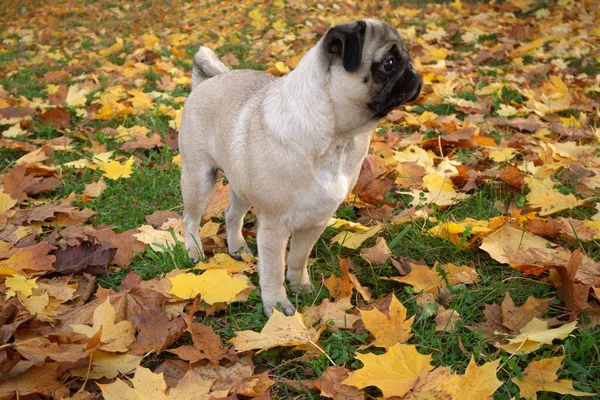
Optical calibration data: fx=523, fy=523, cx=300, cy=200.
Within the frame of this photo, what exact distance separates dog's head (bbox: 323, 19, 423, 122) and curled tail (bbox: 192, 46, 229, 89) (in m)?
1.46

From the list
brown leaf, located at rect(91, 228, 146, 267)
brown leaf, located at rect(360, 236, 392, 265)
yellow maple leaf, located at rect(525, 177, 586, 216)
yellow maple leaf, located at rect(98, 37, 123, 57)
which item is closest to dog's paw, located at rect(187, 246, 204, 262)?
brown leaf, located at rect(91, 228, 146, 267)

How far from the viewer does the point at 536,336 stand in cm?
217

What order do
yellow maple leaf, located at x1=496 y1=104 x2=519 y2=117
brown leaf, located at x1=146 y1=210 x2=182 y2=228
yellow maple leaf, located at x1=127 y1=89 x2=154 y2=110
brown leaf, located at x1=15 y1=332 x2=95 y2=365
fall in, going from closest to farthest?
brown leaf, located at x1=15 y1=332 x2=95 y2=365, brown leaf, located at x1=146 y1=210 x2=182 y2=228, yellow maple leaf, located at x1=496 y1=104 x2=519 y2=117, yellow maple leaf, located at x1=127 y1=89 x2=154 y2=110

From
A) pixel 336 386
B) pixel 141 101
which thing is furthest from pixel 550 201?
pixel 141 101

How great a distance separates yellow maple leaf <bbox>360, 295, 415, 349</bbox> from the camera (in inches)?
92.6

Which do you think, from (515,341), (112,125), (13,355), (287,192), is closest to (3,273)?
(13,355)

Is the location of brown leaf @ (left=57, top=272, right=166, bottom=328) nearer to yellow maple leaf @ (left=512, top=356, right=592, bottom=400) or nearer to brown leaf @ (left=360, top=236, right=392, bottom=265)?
brown leaf @ (left=360, top=236, right=392, bottom=265)

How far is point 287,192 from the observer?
2574 mm

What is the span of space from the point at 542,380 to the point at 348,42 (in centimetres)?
161

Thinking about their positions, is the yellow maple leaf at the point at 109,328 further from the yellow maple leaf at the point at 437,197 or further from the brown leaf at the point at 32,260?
the yellow maple leaf at the point at 437,197

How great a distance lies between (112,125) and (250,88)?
9.08 feet

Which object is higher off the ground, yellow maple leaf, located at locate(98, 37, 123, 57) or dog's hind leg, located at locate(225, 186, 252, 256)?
dog's hind leg, located at locate(225, 186, 252, 256)

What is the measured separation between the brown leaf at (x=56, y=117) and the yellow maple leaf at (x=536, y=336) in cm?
470

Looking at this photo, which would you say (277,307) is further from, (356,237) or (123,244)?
(123,244)
